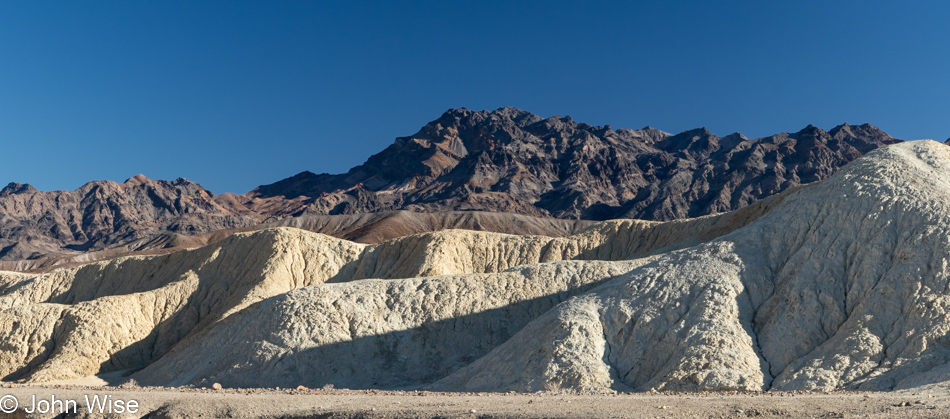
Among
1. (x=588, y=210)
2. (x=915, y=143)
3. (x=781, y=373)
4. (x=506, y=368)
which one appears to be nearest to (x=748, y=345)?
(x=781, y=373)

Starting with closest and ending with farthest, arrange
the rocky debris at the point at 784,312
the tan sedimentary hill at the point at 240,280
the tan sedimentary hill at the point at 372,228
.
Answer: the rocky debris at the point at 784,312
the tan sedimentary hill at the point at 240,280
the tan sedimentary hill at the point at 372,228

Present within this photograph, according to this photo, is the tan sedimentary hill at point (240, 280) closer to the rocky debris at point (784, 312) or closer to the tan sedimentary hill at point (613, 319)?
the tan sedimentary hill at point (613, 319)

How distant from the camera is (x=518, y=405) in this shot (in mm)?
21828

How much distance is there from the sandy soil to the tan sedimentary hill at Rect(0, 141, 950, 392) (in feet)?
17.2

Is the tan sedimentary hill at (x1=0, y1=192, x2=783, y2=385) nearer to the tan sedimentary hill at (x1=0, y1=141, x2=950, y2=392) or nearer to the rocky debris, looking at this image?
the tan sedimentary hill at (x1=0, y1=141, x2=950, y2=392)

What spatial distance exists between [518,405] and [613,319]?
1131 cm

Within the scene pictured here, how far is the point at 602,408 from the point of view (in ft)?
66.9

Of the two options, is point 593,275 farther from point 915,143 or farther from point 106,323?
point 106,323

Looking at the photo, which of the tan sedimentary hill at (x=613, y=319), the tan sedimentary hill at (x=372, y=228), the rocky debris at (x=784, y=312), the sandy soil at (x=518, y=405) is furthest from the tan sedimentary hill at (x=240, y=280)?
the tan sedimentary hill at (x=372, y=228)

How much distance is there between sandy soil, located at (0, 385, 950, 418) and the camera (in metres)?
19.1

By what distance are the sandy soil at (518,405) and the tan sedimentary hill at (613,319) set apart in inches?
206

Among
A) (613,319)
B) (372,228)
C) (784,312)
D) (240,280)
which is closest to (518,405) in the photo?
(613,319)

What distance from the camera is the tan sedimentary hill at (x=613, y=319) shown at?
93.2ft

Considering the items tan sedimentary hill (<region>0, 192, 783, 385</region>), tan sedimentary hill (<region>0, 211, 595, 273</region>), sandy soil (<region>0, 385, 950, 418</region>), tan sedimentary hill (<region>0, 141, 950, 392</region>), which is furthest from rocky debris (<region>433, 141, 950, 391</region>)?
tan sedimentary hill (<region>0, 211, 595, 273</region>)
